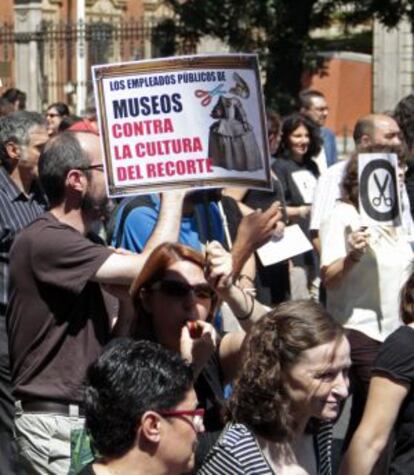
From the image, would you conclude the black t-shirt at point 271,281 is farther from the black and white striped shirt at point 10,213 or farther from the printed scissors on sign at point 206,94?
the printed scissors on sign at point 206,94

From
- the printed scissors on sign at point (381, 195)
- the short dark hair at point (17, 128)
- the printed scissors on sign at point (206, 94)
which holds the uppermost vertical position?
the printed scissors on sign at point (206, 94)

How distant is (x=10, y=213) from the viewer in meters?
6.80

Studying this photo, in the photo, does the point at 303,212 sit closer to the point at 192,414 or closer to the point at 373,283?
the point at 373,283

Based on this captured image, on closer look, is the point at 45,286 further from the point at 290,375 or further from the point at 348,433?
the point at 348,433

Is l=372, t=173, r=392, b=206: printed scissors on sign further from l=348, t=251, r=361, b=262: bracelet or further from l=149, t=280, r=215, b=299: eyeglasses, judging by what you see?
l=149, t=280, r=215, b=299: eyeglasses

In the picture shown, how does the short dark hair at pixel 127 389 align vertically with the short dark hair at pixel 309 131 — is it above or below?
above

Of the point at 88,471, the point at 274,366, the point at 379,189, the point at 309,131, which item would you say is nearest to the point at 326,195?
the point at 379,189

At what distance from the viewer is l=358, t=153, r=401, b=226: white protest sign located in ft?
23.0

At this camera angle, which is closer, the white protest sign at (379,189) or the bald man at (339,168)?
the white protest sign at (379,189)

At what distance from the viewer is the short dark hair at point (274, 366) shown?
13.8 feet

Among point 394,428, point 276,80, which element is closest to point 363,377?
point 394,428

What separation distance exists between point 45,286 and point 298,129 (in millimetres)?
6666

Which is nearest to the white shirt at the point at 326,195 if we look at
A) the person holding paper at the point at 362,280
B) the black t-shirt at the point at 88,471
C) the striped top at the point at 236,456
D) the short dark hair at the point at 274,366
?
the person holding paper at the point at 362,280

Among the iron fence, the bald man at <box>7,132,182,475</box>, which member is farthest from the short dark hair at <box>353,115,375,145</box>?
the iron fence
